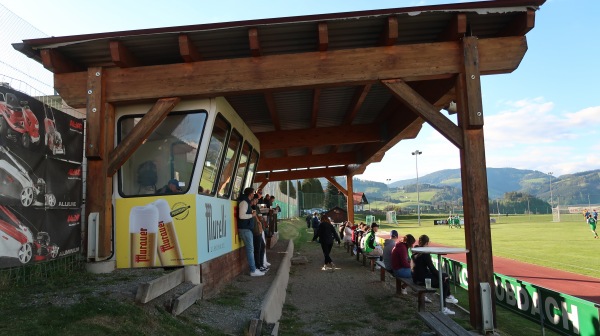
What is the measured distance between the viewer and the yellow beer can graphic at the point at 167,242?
268 inches

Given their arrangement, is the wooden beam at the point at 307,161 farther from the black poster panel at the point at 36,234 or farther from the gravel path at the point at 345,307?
the black poster panel at the point at 36,234

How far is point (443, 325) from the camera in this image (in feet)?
17.7

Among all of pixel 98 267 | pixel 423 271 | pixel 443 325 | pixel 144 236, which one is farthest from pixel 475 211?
pixel 98 267

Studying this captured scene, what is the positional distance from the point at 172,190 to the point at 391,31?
403cm

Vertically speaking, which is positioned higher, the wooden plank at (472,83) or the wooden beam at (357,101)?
the wooden beam at (357,101)

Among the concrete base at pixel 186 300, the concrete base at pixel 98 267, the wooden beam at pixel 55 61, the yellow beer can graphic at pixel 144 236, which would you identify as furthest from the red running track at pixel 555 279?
the wooden beam at pixel 55 61

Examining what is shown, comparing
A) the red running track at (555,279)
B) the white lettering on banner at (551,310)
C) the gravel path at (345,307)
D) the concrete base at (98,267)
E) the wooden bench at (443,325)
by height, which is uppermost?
the concrete base at (98,267)

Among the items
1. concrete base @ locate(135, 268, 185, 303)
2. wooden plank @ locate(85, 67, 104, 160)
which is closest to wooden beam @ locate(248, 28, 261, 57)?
wooden plank @ locate(85, 67, 104, 160)

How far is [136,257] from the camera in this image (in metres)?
6.91

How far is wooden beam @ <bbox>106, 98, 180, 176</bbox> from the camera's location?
6711mm

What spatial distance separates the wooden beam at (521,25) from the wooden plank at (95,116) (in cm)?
622

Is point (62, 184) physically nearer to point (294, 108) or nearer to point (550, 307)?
point (294, 108)

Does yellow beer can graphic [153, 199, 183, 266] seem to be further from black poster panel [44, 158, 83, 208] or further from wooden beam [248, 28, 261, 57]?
wooden beam [248, 28, 261, 57]

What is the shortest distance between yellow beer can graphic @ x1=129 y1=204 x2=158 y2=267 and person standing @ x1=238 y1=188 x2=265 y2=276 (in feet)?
7.64
